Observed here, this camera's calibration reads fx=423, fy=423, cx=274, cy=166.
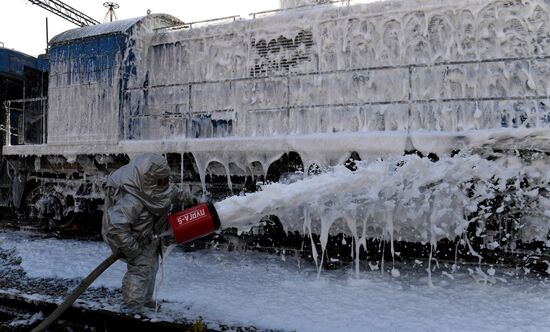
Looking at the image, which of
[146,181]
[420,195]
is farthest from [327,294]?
[146,181]

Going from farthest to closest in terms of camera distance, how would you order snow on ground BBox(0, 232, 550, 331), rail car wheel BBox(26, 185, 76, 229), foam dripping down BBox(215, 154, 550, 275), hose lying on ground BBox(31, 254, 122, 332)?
rail car wheel BBox(26, 185, 76, 229)
foam dripping down BBox(215, 154, 550, 275)
snow on ground BBox(0, 232, 550, 331)
hose lying on ground BBox(31, 254, 122, 332)

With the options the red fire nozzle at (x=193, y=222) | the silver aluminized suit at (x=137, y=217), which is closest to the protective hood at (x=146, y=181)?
the silver aluminized suit at (x=137, y=217)

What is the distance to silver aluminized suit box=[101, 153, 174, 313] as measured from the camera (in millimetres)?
3906

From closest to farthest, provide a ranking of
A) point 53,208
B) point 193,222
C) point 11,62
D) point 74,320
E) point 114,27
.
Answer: point 193,222 < point 74,320 < point 114,27 < point 53,208 < point 11,62

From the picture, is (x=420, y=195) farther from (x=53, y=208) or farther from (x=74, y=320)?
(x=53, y=208)

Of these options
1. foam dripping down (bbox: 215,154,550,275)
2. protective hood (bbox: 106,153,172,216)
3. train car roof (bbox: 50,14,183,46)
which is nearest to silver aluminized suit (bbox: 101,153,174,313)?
protective hood (bbox: 106,153,172,216)

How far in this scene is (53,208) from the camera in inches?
325

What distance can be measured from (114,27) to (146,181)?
16.5 ft

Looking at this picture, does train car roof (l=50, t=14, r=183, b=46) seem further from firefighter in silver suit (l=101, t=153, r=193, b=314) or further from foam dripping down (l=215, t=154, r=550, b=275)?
foam dripping down (l=215, t=154, r=550, b=275)

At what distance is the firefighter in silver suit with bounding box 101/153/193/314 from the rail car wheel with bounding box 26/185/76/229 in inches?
182

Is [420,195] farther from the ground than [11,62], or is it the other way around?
[11,62]

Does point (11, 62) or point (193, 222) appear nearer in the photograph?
point (193, 222)

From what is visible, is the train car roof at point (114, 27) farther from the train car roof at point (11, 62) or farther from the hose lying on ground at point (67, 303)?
the hose lying on ground at point (67, 303)

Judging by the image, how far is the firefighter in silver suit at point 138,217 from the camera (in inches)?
154
